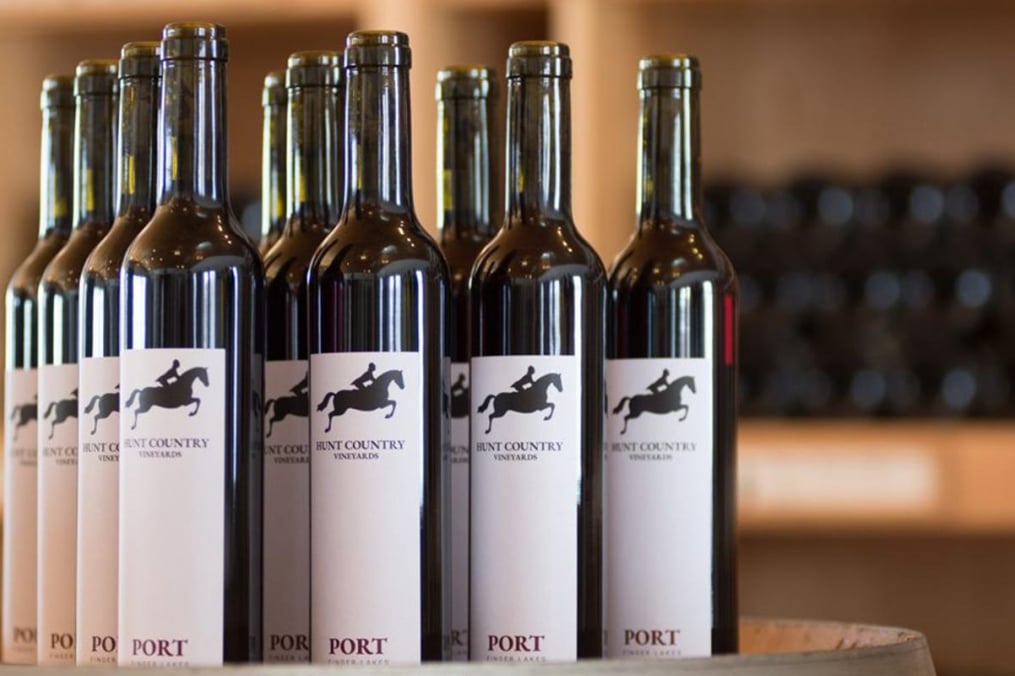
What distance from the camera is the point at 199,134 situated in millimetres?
773

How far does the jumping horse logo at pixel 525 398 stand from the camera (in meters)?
0.76

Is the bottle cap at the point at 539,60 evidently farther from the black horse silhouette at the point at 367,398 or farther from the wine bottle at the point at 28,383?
the wine bottle at the point at 28,383

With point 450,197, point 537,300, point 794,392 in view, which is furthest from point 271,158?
point 794,392

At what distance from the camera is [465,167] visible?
902 millimetres

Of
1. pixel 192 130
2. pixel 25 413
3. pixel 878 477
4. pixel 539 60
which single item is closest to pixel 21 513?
pixel 25 413

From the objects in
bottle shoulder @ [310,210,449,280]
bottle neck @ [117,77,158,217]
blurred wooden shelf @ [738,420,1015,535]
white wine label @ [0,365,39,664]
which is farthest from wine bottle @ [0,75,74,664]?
blurred wooden shelf @ [738,420,1015,535]

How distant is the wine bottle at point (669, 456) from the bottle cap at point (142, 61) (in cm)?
24

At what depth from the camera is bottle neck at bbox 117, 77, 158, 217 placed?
0.81 m

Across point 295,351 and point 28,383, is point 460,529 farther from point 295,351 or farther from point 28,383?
point 28,383

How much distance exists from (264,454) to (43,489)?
13 cm

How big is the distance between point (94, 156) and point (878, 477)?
1192 millimetres

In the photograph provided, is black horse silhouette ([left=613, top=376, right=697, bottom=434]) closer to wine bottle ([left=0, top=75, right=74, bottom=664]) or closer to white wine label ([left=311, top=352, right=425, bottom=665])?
white wine label ([left=311, top=352, right=425, bottom=665])

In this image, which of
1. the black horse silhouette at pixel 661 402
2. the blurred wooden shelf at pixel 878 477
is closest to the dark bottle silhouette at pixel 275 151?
the black horse silhouette at pixel 661 402

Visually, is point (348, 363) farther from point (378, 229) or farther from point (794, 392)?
point (794, 392)
